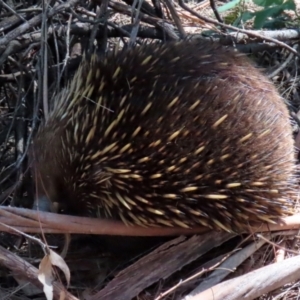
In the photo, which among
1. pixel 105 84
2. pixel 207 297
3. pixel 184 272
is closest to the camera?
pixel 207 297

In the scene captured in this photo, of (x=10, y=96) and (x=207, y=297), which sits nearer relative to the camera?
(x=207, y=297)

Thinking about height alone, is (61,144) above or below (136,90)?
below

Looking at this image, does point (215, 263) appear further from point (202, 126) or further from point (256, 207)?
point (202, 126)

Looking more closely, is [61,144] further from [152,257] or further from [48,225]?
[152,257]

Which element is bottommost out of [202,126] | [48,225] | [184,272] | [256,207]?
[184,272]

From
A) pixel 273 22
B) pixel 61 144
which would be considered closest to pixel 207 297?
pixel 61 144

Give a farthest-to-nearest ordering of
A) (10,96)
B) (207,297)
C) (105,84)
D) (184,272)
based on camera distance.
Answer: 1. (10,96)
2. (184,272)
3. (105,84)
4. (207,297)
